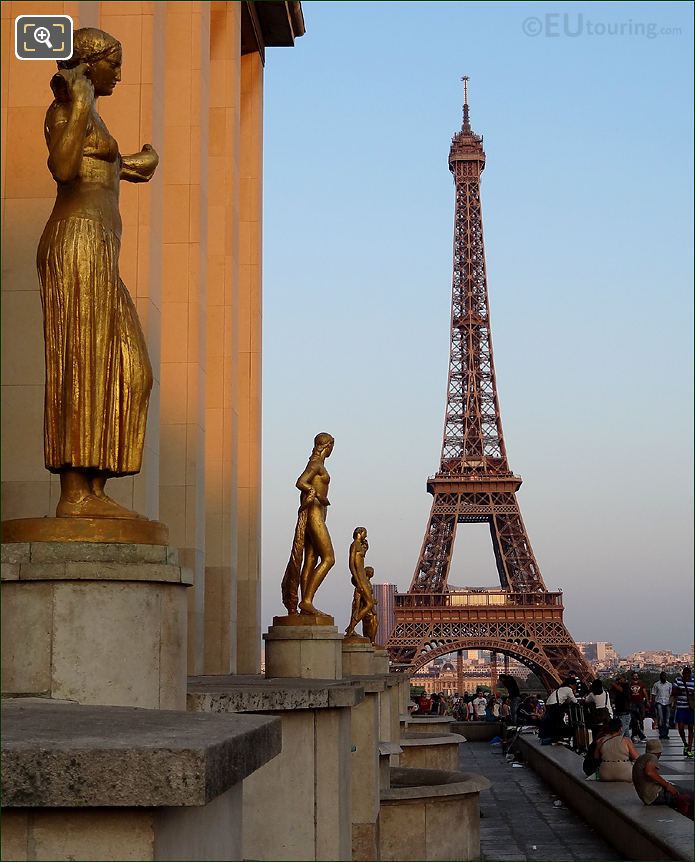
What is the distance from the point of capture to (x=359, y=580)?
2219 cm

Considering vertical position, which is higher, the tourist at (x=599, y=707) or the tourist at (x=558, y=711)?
the tourist at (x=599, y=707)

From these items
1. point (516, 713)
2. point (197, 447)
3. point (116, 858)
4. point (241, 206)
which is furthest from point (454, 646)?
point (116, 858)

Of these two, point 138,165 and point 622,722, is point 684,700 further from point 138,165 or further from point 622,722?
point 138,165

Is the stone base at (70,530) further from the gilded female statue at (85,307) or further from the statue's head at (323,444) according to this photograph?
the statue's head at (323,444)

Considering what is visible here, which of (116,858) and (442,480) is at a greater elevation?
(442,480)

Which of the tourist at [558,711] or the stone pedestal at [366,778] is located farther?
the tourist at [558,711]

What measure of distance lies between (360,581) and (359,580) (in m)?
0.03

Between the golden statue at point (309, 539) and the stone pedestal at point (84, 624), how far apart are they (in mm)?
7173

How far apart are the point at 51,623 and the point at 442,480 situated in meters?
71.4

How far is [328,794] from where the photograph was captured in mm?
8969

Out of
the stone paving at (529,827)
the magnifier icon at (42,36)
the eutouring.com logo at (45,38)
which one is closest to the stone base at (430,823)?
the stone paving at (529,827)

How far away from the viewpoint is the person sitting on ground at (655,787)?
13586 mm

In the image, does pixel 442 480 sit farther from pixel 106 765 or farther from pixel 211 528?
pixel 106 765

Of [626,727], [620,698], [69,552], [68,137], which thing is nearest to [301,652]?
[69,552]
